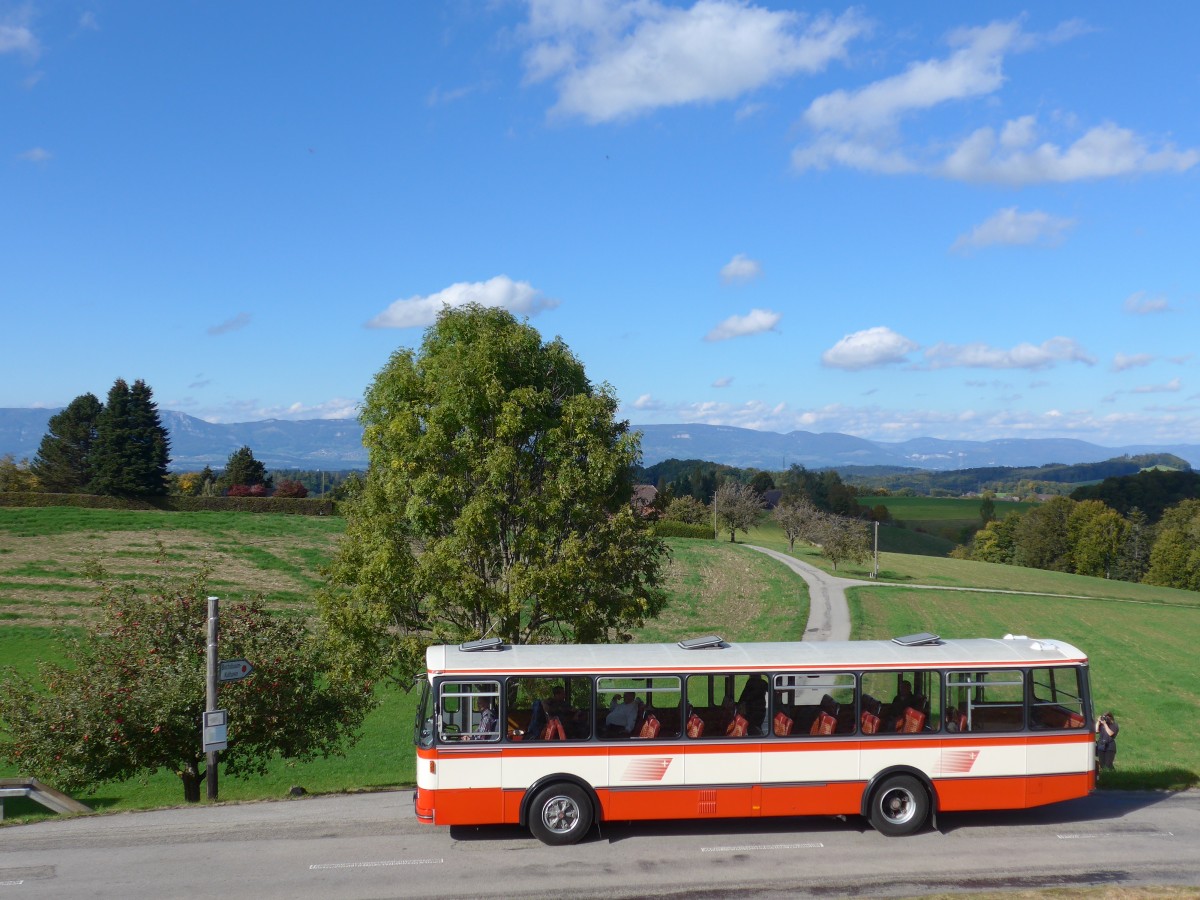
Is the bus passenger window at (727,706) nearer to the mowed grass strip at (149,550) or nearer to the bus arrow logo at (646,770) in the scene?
the bus arrow logo at (646,770)

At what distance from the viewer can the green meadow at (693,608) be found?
1029 inches

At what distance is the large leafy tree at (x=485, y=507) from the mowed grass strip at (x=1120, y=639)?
→ 441 inches

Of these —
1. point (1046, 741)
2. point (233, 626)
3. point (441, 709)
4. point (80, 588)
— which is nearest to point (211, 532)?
point (80, 588)

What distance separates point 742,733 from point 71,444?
100 metres

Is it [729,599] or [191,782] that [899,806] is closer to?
[191,782]

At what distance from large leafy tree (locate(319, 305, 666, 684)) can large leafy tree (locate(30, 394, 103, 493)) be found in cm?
8772

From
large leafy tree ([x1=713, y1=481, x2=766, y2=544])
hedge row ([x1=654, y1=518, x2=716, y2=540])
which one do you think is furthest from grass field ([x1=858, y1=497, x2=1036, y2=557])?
hedge row ([x1=654, y1=518, x2=716, y2=540])

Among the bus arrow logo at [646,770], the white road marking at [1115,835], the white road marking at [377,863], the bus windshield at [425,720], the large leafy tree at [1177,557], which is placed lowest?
the large leafy tree at [1177,557]

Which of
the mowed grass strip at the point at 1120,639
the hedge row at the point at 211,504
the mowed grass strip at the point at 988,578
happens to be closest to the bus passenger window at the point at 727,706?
the mowed grass strip at the point at 1120,639

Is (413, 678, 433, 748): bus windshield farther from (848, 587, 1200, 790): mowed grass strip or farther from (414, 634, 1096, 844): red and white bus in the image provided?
(848, 587, 1200, 790): mowed grass strip

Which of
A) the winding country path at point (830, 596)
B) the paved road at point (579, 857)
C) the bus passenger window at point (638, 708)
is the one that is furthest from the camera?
the winding country path at point (830, 596)

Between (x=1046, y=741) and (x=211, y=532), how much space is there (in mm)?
57343

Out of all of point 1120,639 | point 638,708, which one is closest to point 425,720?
point 638,708

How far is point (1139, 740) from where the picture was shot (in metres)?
27.2
